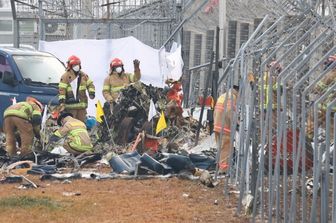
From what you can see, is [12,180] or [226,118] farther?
[226,118]

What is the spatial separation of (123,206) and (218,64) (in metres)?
6.02

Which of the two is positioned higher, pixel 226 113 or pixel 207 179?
pixel 226 113

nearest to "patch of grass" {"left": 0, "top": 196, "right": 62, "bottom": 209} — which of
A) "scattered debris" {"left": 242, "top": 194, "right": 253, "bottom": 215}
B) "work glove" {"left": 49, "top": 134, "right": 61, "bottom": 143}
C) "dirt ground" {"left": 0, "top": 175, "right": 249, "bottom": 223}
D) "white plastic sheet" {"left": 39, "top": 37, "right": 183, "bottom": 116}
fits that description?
"dirt ground" {"left": 0, "top": 175, "right": 249, "bottom": 223}

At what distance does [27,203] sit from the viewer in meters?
8.73

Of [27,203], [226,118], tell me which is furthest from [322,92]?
[226,118]

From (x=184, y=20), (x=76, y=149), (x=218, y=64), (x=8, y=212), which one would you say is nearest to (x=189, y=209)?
(x=8, y=212)

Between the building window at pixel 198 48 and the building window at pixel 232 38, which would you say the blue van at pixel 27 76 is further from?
the building window at pixel 198 48

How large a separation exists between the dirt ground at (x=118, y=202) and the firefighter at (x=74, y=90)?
4.13 m

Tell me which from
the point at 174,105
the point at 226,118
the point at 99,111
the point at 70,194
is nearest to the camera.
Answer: the point at 70,194

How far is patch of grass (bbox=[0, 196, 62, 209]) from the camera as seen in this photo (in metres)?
8.63

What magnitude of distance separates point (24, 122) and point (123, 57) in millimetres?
6261

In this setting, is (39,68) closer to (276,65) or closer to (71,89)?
(71,89)

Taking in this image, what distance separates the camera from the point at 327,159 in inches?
235

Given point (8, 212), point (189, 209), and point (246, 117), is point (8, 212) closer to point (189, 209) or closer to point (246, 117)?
point (189, 209)
